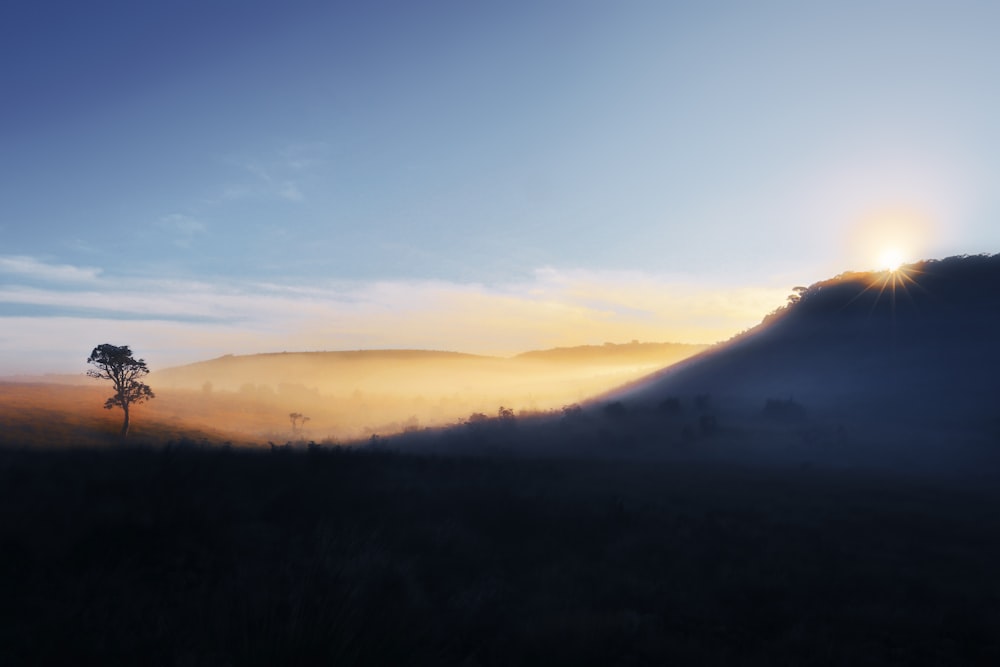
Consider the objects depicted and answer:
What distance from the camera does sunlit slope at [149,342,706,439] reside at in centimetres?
7712

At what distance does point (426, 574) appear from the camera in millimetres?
9273

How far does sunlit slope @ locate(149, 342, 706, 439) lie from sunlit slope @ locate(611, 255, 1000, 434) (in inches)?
722

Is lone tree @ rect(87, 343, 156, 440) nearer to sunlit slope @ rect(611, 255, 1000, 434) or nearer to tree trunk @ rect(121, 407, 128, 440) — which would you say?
tree trunk @ rect(121, 407, 128, 440)

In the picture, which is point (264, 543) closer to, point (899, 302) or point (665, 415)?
point (665, 415)

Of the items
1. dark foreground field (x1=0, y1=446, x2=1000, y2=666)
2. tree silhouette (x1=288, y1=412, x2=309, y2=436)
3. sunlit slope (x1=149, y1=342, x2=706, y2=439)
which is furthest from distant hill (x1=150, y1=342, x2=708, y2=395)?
dark foreground field (x1=0, y1=446, x2=1000, y2=666)

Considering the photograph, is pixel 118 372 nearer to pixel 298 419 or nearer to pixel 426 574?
pixel 298 419

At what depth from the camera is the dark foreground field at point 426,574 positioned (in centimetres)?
558

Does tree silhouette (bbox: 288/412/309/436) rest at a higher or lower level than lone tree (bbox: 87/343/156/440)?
lower

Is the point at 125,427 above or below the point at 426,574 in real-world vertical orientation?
above

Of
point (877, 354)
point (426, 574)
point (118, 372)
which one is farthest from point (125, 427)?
point (877, 354)

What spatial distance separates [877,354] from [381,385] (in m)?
101

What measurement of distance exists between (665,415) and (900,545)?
143 ft

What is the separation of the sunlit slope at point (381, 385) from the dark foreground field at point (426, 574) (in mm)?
45433

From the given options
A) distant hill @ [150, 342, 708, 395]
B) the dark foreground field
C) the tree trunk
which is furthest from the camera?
distant hill @ [150, 342, 708, 395]
